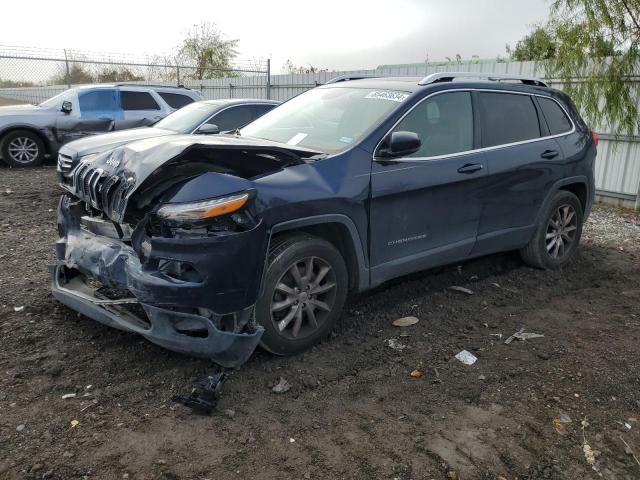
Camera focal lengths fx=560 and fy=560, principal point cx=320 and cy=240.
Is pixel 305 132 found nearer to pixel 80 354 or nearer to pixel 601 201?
pixel 80 354

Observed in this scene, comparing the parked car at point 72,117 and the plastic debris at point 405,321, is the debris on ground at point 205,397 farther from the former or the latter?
the parked car at point 72,117

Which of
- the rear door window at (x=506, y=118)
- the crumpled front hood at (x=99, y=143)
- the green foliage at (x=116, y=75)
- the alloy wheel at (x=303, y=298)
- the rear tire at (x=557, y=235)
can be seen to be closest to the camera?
the alloy wheel at (x=303, y=298)

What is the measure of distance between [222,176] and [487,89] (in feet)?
9.02

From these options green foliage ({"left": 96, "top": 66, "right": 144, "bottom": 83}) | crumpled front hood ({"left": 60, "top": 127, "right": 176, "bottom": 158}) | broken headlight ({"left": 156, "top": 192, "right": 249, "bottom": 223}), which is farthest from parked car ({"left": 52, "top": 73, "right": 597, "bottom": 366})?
green foliage ({"left": 96, "top": 66, "right": 144, "bottom": 83})

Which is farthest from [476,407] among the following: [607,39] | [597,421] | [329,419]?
[607,39]

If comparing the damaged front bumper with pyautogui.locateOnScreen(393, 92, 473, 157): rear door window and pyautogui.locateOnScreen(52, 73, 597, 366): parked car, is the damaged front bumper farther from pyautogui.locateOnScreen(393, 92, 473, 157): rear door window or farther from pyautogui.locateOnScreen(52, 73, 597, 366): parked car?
pyautogui.locateOnScreen(393, 92, 473, 157): rear door window

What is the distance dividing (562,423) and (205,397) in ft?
6.51

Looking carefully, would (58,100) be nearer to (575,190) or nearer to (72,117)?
(72,117)

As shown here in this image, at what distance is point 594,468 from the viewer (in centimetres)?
276

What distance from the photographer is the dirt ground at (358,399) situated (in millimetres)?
2717

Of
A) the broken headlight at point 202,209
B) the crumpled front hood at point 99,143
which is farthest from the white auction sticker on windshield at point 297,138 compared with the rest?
the crumpled front hood at point 99,143

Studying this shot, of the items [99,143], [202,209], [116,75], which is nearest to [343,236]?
[202,209]

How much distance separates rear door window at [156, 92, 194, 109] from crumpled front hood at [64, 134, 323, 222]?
8868 mm

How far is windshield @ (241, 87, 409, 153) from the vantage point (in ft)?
13.6
